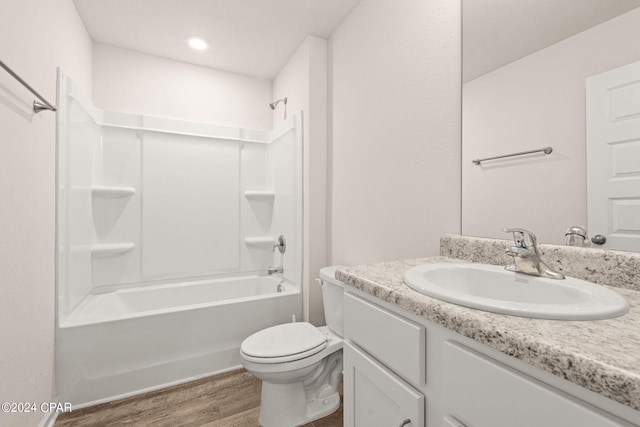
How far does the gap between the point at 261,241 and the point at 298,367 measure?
5.21 feet

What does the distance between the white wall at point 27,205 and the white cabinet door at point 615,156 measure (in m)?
2.10

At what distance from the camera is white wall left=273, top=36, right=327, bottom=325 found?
2.22 meters

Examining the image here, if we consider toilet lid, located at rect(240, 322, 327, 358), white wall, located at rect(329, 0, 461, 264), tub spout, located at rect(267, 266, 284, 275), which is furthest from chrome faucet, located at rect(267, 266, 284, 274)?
toilet lid, located at rect(240, 322, 327, 358)

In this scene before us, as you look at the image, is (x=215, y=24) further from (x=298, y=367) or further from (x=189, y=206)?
(x=298, y=367)

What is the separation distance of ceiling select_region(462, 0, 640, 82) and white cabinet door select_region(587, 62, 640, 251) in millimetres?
204

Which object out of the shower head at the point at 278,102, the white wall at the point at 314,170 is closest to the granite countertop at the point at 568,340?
the white wall at the point at 314,170

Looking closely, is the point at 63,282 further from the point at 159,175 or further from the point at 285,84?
the point at 285,84

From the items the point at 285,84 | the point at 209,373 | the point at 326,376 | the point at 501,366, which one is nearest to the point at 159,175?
the point at 285,84

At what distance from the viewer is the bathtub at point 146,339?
1632mm

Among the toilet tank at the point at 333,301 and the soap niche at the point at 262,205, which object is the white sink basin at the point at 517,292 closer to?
the toilet tank at the point at 333,301

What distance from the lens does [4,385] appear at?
1084mm

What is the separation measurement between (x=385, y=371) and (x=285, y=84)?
2609 millimetres

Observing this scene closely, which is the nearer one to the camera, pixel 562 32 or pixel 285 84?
pixel 562 32

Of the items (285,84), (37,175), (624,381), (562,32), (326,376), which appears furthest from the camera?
(285,84)
